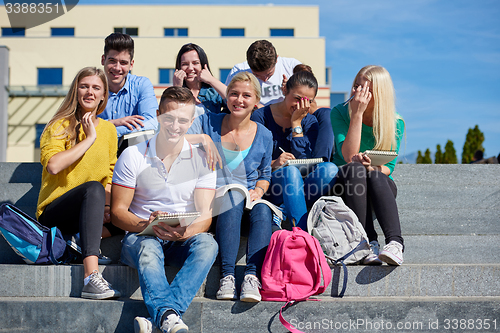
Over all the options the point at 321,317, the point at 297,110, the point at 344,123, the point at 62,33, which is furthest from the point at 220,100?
the point at 62,33

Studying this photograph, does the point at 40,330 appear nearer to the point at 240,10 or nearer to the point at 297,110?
the point at 297,110

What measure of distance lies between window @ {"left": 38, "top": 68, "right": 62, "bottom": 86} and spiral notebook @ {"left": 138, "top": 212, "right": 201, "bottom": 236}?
65.1 ft

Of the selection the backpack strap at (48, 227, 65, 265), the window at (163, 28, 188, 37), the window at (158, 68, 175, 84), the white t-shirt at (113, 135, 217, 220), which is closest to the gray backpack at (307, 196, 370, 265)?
the white t-shirt at (113, 135, 217, 220)

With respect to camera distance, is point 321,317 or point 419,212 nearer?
point 321,317

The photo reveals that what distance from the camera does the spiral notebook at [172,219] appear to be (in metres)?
2.33

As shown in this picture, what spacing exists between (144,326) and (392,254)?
144cm

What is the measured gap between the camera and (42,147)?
2.64m

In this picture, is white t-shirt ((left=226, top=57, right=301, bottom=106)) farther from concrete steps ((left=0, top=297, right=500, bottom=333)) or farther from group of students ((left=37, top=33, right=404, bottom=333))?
concrete steps ((left=0, top=297, right=500, bottom=333))

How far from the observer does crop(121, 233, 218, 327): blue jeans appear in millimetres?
2178

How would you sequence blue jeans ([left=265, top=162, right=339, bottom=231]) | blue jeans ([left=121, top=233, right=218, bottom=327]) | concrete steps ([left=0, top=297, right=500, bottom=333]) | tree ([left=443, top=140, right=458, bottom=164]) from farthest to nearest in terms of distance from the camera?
tree ([left=443, top=140, right=458, bottom=164]) < blue jeans ([left=265, top=162, right=339, bottom=231]) < concrete steps ([left=0, top=297, right=500, bottom=333]) < blue jeans ([left=121, top=233, right=218, bottom=327])

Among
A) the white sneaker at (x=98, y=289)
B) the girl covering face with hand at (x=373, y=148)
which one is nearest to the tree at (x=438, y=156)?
the girl covering face with hand at (x=373, y=148)

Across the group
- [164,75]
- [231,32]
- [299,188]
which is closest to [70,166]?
[299,188]

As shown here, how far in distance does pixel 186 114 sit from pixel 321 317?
1.44 meters

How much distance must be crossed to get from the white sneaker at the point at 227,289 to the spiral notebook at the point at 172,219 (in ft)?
1.27
